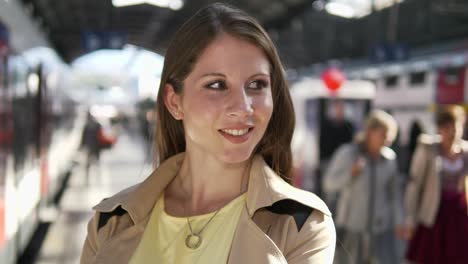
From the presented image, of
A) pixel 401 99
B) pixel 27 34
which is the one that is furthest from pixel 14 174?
pixel 401 99

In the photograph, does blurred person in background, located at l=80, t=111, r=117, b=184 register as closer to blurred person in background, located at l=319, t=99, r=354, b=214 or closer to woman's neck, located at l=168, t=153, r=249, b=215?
blurred person in background, located at l=319, t=99, r=354, b=214

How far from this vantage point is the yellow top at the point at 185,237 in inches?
54.5

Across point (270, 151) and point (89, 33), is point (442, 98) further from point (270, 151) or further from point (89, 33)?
point (270, 151)

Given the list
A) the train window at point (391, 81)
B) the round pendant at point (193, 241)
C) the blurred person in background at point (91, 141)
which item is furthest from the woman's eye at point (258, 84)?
the train window at point (391, 81)

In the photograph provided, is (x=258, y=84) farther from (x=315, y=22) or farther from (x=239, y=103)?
(x=315, y=22)

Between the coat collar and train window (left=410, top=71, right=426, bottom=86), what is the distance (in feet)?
50.7

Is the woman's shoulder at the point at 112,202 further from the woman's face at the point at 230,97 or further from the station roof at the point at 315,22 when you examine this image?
the station roof at the point at 315,22

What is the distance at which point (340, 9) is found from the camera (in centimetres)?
2022

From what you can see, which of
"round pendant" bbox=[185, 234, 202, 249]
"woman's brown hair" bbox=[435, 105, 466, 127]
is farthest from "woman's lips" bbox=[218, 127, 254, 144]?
"woman's brown hair" bbox=[435, 105, 466, 127]

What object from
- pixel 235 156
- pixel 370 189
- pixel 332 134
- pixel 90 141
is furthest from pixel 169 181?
pixel 90 141

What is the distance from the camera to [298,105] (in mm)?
10344

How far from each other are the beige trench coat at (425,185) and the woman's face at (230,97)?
3.59 meters

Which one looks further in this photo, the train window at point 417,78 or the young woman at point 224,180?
the train window at point 417,78

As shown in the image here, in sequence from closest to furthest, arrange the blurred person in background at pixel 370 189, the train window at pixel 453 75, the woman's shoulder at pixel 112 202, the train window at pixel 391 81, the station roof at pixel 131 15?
the woman's shoulder at pixel 112 202 → the blurred person in background at pixel 370 189 → the train window at pixel 453 75 → the station roof at pixel 131 15 → the train window at pixel 391 81
